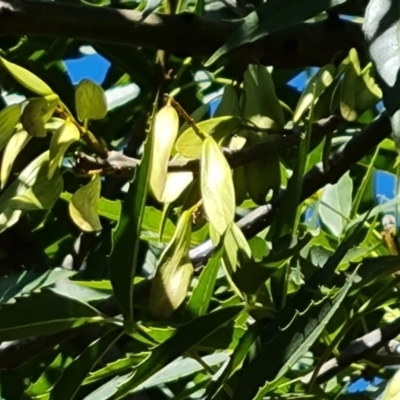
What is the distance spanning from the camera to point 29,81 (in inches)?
27.6

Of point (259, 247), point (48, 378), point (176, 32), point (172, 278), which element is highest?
point (176, 32)

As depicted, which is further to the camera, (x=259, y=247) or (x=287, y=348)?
(x=259, y=247)

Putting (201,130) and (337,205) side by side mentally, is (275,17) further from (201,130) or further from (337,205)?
(337,205)

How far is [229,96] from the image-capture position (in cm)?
73

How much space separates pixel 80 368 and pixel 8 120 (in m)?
0.19

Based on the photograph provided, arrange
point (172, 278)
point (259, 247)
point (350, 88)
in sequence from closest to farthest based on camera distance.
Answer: point (172, 278) < point (350, 88) < point (259, 247)

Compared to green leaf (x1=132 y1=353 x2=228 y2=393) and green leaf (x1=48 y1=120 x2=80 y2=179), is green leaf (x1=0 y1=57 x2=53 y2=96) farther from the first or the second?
green leaf (x1=132 y1=353 x2=228 y2=393)

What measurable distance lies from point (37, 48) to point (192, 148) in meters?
0.57

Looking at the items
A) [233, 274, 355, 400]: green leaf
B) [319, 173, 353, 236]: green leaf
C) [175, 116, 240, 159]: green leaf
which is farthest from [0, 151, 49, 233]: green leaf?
[319, 173, 353, 236]: green leaf

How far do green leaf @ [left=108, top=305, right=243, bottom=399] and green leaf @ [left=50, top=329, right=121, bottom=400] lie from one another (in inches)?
1.3

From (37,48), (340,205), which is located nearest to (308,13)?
(340,205)

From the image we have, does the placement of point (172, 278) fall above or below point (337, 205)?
above

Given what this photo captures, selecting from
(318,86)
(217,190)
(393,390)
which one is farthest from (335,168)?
(393,390)

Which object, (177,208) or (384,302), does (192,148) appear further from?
(384,302)
